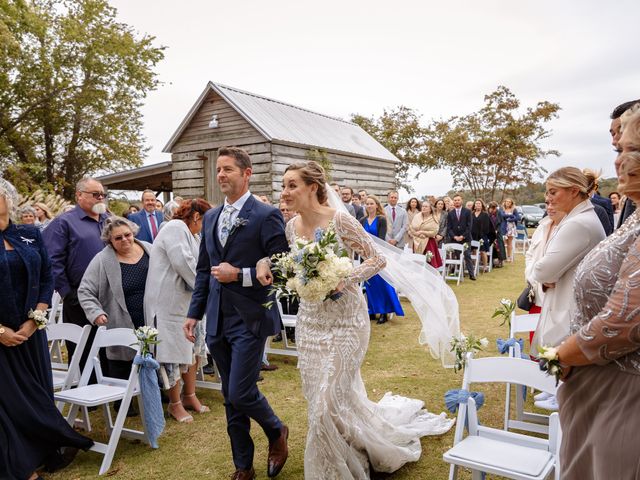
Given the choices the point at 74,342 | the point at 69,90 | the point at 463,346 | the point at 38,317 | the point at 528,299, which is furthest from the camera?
the point at 69,90

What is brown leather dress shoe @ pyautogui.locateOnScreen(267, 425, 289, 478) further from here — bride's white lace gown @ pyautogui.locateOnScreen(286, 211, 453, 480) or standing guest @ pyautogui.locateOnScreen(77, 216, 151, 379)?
standing guest @ pyautogui.locateOnScreen(77, 216, 151, 379)

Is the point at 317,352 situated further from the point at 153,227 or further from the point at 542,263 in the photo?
the point at 153,227

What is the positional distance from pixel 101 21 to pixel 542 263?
26.3 meters

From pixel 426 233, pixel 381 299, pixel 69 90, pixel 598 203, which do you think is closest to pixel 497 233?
pixel 426 233

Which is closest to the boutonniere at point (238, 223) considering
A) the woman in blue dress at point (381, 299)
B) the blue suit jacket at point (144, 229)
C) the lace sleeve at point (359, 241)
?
the lace sleeve at point (359, 241)

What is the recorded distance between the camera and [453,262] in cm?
1293

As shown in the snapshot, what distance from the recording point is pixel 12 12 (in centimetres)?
2141

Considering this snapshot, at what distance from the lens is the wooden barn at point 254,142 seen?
1423cm

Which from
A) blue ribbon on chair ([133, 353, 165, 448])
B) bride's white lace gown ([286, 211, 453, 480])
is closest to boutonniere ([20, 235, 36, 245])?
blue ribbon on chair ([133, 353, 165, 448])

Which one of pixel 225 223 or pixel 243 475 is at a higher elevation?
pixel 225 223

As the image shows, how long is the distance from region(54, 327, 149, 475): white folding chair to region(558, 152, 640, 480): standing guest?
11.8 ft

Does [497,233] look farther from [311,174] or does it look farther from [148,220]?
[311,174]

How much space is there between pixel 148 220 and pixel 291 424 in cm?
571

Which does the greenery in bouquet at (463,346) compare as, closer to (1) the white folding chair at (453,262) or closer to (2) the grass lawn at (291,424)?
(2) the grass lawn at (291,424)
